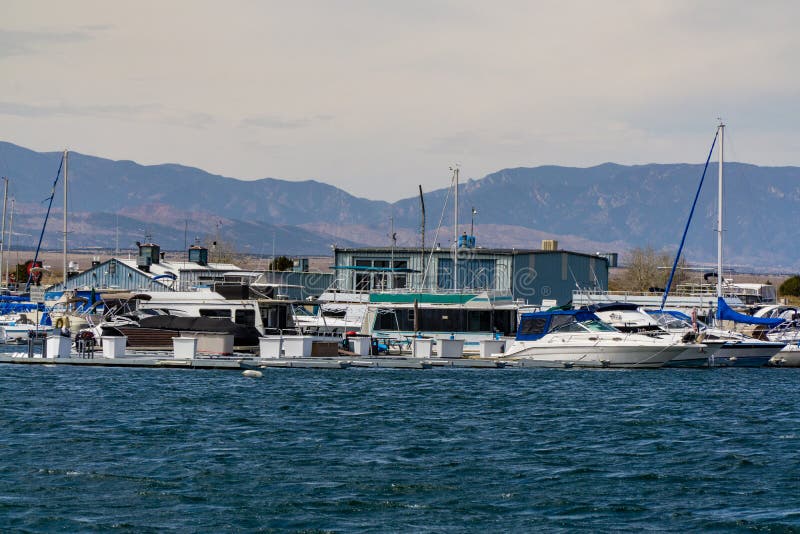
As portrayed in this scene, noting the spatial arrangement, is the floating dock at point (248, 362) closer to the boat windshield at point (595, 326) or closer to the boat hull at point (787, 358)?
the boat windshield at point (595, 326)

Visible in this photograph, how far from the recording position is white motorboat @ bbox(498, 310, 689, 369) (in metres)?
52.2

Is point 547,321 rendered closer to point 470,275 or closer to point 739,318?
point 739,318

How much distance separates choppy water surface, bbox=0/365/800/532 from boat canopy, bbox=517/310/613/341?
705 cm

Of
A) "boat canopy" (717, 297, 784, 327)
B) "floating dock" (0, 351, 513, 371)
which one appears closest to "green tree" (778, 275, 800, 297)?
"boat canopy" (717, 297, 784, 327)

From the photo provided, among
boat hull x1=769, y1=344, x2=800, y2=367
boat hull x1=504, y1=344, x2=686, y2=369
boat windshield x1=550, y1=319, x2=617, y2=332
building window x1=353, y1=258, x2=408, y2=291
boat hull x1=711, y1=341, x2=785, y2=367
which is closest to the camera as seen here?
boat hull x1=504, y1=344, x2=686, y2=369

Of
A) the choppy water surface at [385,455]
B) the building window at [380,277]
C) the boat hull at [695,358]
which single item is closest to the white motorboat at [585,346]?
the boat hull at [695,358]

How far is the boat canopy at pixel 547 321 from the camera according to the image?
5306cm

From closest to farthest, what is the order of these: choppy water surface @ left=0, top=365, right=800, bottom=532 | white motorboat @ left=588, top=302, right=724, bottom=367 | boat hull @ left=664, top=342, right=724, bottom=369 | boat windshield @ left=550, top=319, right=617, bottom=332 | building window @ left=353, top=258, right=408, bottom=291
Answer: choppy water surface @ left=0, top=365, right=800, bottom=532 < boat windshield @ left=550, top=319, right=617, bottom=332 < boat hull @ left=664, top=342, right=724, bottom=369 < white motorboat @ left=588, top=302, right=724, bottom=367 < building window @ left=353, top=258, right=408, bottom=291

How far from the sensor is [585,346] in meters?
52.4

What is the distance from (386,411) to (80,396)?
33.3ft

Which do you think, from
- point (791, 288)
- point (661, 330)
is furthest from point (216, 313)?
point (791, 288)

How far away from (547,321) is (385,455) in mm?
26347

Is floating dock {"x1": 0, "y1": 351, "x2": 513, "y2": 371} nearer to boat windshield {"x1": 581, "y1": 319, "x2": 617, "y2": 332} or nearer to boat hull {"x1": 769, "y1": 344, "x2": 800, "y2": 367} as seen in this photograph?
boat windshield {"x1": 581, "y1": 319, "x2": 617, "y2": 332}

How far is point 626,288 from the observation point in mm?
117625
